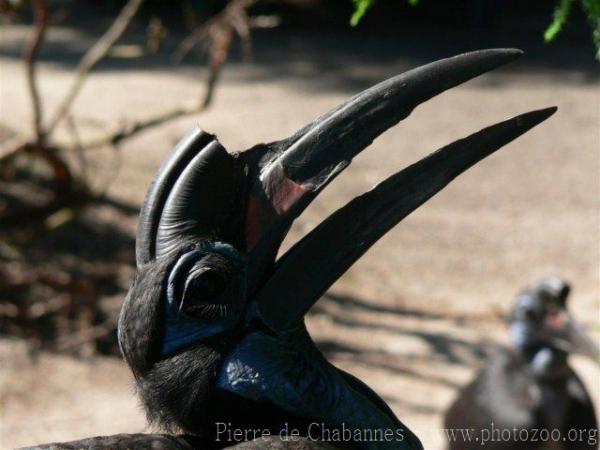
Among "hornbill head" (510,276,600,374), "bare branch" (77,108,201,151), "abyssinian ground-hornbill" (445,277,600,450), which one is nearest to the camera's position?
"abyssinian ground-hornbill" (445,277,600,450)

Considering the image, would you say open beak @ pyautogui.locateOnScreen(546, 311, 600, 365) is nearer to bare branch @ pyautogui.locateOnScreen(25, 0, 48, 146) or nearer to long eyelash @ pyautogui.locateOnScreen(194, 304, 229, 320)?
bare branch @ pyautogui.locateOnScreen(25, 0, 48, 146)

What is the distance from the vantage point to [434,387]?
15.6ft

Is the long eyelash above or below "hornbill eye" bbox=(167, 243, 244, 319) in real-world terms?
below

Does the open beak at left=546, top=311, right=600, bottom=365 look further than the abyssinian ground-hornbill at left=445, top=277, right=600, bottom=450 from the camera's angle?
Yes

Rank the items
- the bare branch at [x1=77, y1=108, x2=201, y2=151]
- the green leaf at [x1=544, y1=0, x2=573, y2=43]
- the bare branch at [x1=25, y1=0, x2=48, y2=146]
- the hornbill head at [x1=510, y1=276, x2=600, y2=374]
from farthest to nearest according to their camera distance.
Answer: the bare branch at [x1=77, y1=108, x2=201, y2=151] < the bare branch at [x1=25, y1=0, x2=48, y2=146] < the hornbill head at [x1=510, y1=276, x2=600, y2=374] < the green leaf at [x1=544, y1=0, x2=573, y2=43]

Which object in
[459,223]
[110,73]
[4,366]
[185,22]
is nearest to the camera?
[4,366]

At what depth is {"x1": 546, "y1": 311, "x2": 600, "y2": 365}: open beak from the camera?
4.25m

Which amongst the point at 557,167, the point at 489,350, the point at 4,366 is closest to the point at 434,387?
the point at 489,350

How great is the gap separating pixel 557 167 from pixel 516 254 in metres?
1.41

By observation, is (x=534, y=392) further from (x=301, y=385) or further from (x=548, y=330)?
(x=301, y=385)

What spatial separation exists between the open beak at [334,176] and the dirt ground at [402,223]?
145 cm

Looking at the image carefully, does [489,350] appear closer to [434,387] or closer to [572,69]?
[434,387]

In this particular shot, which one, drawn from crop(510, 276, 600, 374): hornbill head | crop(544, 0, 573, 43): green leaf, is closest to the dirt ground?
crop(510, 276, 600, 374): hornbill head

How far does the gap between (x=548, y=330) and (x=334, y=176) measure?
2.86 meters
